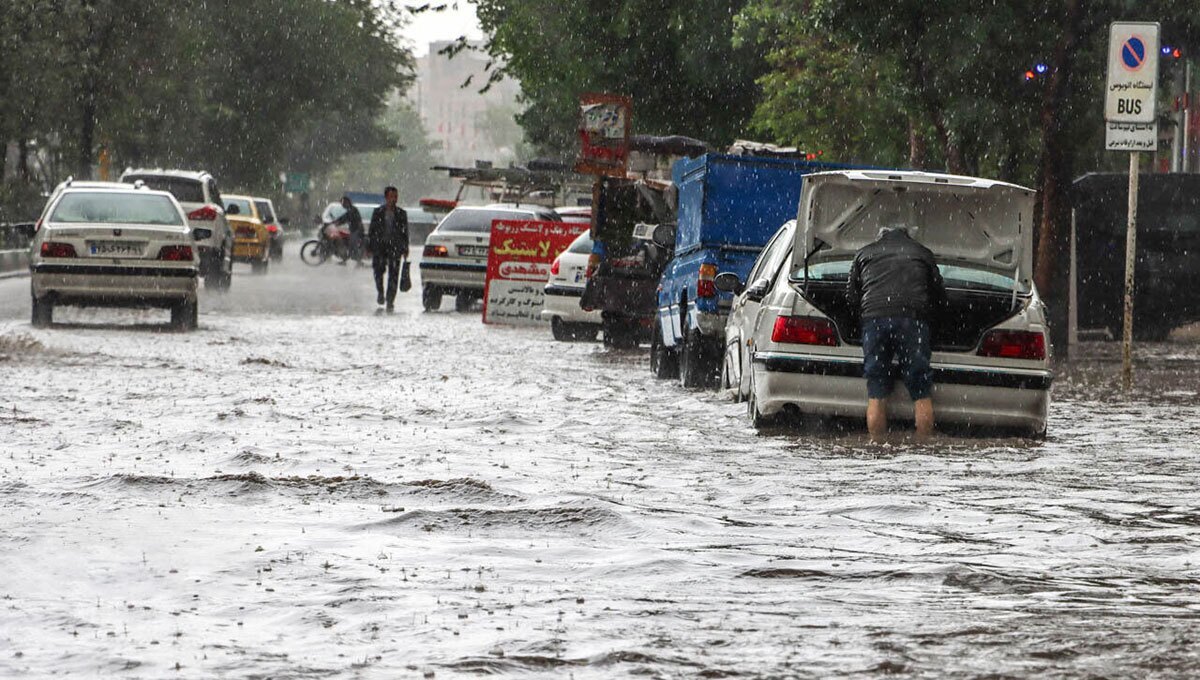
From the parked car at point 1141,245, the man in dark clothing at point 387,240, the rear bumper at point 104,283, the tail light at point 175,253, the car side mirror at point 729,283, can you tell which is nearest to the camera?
the car side mirror at point 729,283

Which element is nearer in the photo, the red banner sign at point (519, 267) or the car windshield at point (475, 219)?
the red banner sign at point (519, 267)

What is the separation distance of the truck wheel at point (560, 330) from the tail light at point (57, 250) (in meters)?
5.35

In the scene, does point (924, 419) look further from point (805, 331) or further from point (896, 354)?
point (805, 331)

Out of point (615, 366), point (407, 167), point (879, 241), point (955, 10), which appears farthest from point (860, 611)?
point (407, 167)

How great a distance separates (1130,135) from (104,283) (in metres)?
11.4

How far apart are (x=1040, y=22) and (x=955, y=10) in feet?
3.10

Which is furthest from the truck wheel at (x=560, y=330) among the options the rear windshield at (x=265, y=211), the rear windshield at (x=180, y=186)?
the rear windshield at (x=265, y=211)

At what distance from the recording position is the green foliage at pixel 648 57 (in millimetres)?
42062

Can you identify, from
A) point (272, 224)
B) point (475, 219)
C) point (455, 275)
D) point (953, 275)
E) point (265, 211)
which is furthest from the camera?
point (265, 211)

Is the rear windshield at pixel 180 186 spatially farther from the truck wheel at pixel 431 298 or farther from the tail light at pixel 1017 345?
the tail light at pixel 1017 345

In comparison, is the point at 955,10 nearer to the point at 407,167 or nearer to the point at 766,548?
the point at 766,548

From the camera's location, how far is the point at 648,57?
43.7 meters

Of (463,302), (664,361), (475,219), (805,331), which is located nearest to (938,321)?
(805,331)

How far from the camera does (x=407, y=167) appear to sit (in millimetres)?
192000
